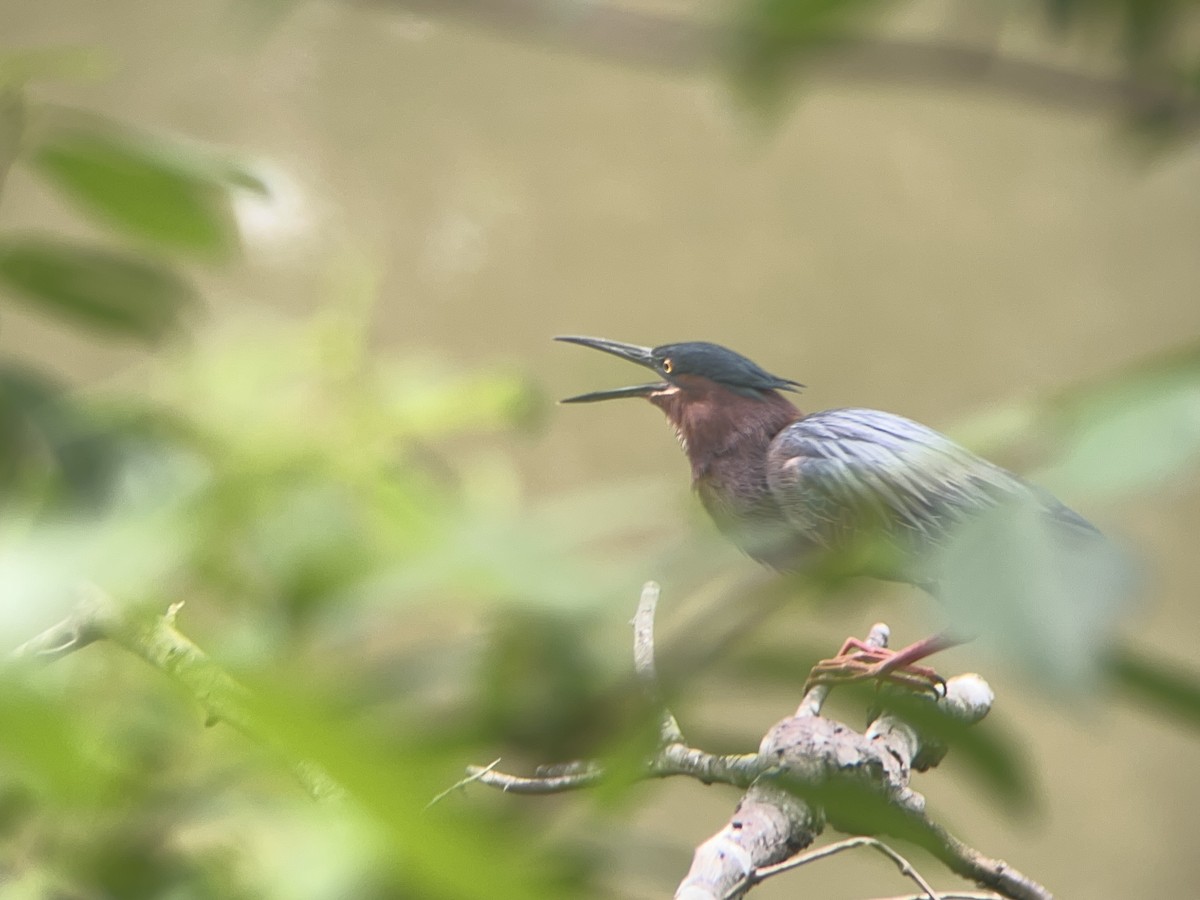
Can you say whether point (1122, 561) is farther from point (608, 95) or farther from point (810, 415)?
point (608, 95)

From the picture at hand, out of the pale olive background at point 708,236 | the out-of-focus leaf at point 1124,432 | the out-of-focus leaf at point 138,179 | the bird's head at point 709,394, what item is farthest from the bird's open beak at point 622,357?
the pale olive background at point 708,236

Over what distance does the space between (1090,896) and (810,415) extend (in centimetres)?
164

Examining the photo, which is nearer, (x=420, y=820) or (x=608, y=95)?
(x=420, y=820)

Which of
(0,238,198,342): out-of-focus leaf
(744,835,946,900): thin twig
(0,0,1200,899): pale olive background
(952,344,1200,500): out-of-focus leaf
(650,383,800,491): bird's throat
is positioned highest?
(952,344,1200,500): out-of-focus leaf

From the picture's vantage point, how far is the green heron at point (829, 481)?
16cm

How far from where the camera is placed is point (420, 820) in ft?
A: 0.41

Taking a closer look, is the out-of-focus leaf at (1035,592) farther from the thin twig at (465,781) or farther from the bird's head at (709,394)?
the bird's head at (709,394)

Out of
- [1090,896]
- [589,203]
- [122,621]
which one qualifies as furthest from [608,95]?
[122,621]

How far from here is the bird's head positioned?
1.27ft

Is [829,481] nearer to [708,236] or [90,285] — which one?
[90,285]

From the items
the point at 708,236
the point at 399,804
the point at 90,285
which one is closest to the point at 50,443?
the point at 90,285

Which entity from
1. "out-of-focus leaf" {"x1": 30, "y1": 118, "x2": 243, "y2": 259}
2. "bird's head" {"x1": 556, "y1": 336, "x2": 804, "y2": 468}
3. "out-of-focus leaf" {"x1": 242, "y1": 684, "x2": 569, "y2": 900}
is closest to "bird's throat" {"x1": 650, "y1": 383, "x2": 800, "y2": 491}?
"bird's head" {"x1": 556, "y1": 336, "x2": 804, "y2": 468}

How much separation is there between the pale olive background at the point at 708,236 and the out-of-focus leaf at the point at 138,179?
0.91 metres

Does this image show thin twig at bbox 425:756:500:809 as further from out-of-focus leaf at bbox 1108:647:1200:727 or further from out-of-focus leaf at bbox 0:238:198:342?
out-of-focus leaf at bbox 0:238:198:342
